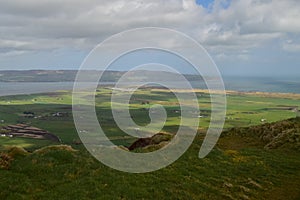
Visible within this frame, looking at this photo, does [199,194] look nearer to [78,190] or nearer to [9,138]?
[78,190]

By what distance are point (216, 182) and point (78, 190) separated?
38.7 feet

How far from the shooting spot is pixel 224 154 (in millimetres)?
39406

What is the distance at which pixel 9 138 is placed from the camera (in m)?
173

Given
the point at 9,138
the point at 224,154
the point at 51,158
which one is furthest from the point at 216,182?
the point at 9,138

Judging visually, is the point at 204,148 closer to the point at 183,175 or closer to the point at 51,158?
the point at 183,175

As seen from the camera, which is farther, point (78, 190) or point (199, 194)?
point (199, 194)

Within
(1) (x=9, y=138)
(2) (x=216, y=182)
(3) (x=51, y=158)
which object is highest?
(3) (x=51, y=158)

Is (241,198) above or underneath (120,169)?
underneath

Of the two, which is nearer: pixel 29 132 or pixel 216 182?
pixel 216 182

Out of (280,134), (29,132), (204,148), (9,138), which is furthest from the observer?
(29,132)

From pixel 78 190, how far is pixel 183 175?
9.89 meters

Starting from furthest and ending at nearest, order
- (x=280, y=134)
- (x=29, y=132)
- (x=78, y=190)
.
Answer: (x=29, y=132) < (x=280, y=134) < (x=78, y=190)

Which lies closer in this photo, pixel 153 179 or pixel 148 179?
pixel 148 179

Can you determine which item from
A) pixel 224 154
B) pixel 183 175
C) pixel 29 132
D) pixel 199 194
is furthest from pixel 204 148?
pixel 29 132
